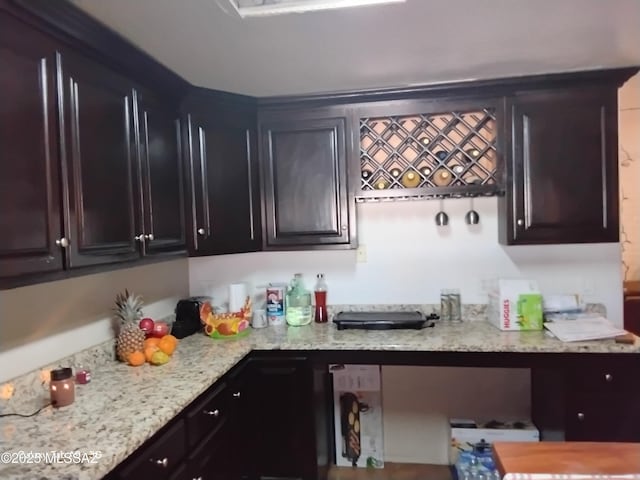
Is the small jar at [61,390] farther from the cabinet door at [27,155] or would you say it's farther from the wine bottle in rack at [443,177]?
the wine bottle in rack at [443,177]

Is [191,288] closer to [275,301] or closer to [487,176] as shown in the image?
[275,301]

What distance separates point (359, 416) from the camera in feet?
9.64

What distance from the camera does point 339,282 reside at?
2994 mm

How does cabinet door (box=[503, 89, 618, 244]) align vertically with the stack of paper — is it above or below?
above

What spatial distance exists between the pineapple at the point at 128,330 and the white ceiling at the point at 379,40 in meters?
1.14

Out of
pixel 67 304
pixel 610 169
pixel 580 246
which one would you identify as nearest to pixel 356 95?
pixel 610 169

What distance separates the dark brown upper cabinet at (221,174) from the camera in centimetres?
246

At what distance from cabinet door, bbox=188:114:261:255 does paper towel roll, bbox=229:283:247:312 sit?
0.31 metres

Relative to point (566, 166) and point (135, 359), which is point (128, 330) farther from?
point (566, 166)

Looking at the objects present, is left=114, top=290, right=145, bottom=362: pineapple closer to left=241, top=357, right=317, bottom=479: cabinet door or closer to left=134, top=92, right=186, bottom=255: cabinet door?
left=134, top=92, right=186, bottom=255: cabinet door

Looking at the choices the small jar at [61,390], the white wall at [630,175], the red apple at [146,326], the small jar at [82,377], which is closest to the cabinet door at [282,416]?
the red apple at [146,326]

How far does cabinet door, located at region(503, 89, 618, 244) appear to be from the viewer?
247cm

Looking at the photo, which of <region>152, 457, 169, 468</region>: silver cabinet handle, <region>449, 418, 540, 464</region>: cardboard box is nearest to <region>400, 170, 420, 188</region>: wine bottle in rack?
<region>449, 418, 540, 464</region>: cardboard box

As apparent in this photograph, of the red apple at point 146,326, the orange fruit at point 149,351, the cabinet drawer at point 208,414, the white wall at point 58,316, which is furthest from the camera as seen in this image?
the red apple at point 146,326
